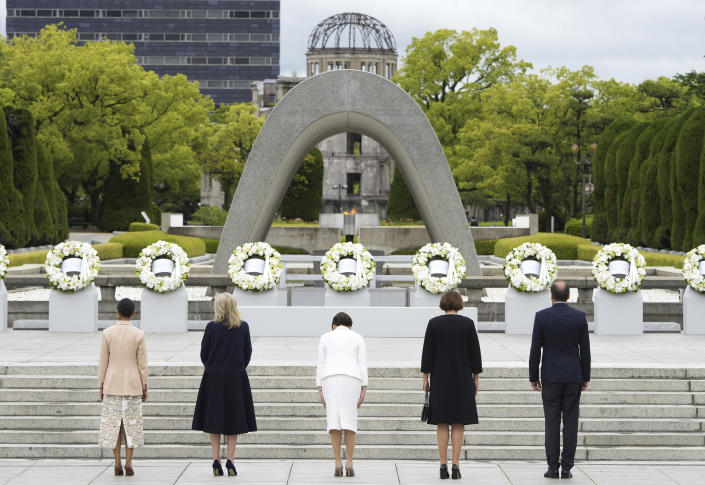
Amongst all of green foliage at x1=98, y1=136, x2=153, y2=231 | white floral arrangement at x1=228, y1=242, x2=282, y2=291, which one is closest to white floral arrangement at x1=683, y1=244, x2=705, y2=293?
white floral arrangement at x1=228, y1=242, x2=282, y2=291

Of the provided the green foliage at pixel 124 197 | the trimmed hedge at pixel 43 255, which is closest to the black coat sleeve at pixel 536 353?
the trimmed hedge at pixel 43 255

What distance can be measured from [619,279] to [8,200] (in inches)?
909

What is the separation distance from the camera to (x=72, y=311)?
52.1ft

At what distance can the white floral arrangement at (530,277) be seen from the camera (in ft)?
51.1

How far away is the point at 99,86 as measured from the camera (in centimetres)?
4366

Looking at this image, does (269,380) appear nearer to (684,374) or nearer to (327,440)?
(327,440)

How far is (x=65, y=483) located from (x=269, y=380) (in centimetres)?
296

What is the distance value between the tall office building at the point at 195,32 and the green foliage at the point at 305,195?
88076 mm

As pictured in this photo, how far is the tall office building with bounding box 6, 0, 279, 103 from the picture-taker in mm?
137250

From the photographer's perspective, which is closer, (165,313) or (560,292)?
(560,292)

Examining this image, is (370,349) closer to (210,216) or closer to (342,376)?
(342,376)

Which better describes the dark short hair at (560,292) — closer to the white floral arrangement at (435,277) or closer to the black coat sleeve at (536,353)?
A: the black coat sleeve at (536,353)

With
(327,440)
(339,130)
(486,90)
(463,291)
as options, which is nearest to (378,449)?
(327,440)

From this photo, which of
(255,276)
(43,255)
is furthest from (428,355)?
(43,255)
